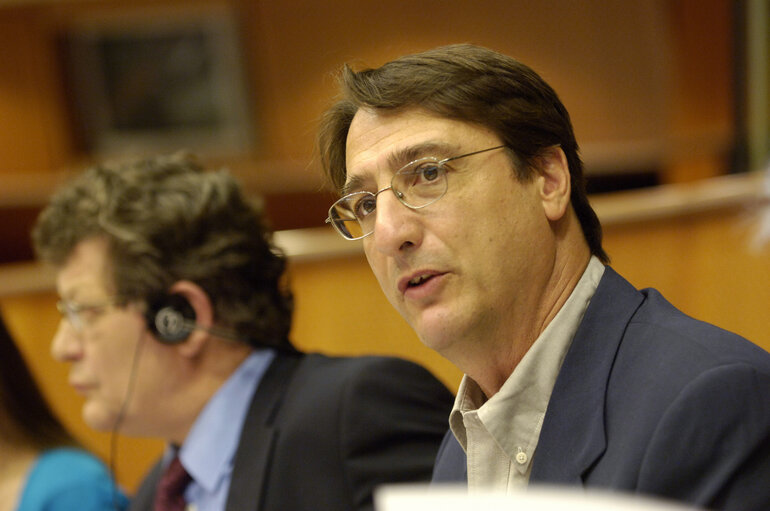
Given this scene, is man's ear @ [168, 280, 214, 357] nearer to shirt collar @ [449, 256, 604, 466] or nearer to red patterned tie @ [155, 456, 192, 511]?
red patterned tie @ [155, 456, 192, 511]

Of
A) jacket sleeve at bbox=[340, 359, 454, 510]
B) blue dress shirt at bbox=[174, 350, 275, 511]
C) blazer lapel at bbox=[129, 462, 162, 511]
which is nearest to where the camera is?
jacket sleeve at bbox=[340, 359, 454, 510]

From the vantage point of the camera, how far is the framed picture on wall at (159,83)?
5.07 m

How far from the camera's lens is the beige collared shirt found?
42.7 inches

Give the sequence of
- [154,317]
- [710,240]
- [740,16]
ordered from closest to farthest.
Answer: [154,317]
[710,240]
[740,16]

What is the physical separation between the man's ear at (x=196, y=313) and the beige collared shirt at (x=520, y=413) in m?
0.79

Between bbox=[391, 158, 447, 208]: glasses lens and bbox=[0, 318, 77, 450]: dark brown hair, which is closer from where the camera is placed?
bbox=[391, 158, 447, 208]: glasses lens

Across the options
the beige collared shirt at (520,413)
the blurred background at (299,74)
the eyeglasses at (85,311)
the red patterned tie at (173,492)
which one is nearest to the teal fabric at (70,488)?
the red patterned tie at (173,492)

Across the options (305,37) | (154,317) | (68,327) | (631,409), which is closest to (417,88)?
(631,409)

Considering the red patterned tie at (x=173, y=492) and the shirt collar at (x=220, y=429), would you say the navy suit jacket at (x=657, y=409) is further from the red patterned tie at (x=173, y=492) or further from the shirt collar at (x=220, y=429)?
the red patterned tie at (x=173, y=492)

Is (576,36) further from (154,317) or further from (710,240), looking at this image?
(154,317)

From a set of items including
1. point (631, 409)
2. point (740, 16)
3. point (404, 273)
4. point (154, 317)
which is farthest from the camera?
point (740, 16)

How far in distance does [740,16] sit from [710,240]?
3.05 meters

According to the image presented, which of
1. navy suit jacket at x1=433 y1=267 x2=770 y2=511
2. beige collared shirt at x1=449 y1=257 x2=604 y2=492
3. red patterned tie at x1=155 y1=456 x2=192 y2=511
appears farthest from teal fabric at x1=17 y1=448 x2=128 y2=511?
navy suit jacket at x1=433 y1=267 x2=770 y2=511

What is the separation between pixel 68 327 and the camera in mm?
1829
